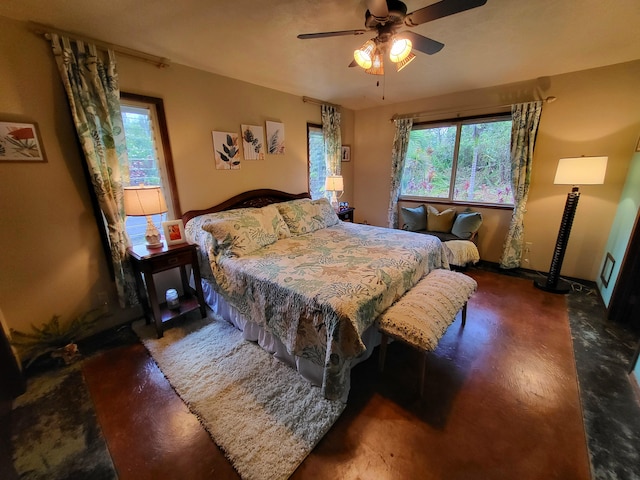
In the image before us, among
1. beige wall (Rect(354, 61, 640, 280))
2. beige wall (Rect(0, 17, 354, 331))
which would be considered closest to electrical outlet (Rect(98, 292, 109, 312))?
beige wall (Rect(0, 17, 354, 331))

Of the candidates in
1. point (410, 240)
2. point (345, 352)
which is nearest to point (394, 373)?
point (345, 352)

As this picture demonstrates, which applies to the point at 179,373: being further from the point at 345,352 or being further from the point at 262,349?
the point at 345,352

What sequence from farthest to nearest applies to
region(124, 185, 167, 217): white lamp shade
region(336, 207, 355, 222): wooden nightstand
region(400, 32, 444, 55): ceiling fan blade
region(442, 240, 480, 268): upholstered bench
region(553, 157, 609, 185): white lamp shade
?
region(336, 207, 355, 222): wooden nightstand, region(442, 240, 480, 268): upholstered bench, region(553, 157, 609, 185): white lamp shade, region(124, 185, 167, 217): white lamp shade, region(400, 32, 444, 55): ceiling fan blade

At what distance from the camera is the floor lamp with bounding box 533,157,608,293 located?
247 centimetres

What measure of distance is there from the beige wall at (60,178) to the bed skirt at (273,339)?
34.0 inches

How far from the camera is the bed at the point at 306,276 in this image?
1502mm

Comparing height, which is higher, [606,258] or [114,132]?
[114,132]

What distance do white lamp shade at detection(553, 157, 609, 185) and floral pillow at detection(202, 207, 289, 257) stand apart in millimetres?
2955

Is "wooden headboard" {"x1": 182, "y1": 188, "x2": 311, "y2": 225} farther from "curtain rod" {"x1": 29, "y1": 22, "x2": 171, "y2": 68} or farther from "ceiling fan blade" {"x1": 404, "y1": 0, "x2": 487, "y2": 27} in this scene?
"ceiling fan blade" {"x1": 404, "y1": 0, "x2": 487, "y2": 27}

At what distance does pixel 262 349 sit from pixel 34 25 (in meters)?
2.78

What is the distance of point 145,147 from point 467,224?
3.87 metres

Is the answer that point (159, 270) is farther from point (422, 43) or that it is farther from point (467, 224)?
point (467, 224)

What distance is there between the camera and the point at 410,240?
8.30 ft

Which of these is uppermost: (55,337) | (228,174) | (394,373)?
(228,174)
